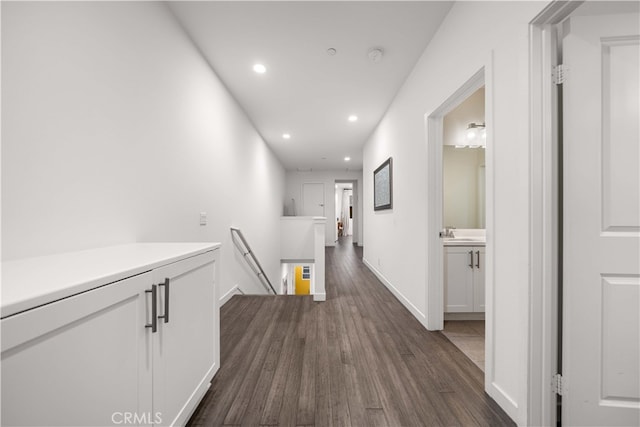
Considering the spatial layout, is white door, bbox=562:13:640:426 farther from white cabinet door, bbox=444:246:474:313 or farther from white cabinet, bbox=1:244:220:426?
white cabinet, bbox=1:244:220:426

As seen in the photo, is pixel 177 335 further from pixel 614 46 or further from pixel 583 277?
pixel 614 46

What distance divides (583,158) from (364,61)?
6.63 ft

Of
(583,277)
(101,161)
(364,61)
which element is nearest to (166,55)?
(101,161)

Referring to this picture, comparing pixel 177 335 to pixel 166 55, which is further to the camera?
pixel 166 55

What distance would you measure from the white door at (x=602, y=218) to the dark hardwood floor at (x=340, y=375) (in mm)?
491

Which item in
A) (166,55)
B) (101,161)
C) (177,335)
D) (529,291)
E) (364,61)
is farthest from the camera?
(364,61)

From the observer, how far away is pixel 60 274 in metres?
0.70

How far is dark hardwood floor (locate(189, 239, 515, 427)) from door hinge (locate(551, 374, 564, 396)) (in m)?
0.30

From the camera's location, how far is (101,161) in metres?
1.25

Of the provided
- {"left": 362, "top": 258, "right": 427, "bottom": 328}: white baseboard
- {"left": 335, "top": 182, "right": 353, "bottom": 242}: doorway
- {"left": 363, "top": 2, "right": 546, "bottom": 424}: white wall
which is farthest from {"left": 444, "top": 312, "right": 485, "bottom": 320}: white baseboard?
{"left": 335, "top": 182, "right": 353, "bottom": 242}: doorway

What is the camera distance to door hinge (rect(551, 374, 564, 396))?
1.12m

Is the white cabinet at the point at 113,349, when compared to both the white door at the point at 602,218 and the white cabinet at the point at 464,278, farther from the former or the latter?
the white cabinet at the point at 464,278

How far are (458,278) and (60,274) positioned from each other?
286 cm

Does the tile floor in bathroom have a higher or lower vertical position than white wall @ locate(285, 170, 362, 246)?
lower
